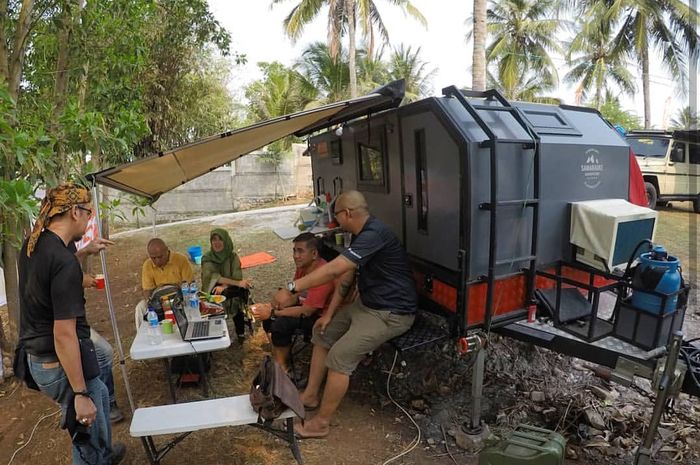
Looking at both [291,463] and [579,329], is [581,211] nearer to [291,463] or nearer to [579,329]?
[579,329]

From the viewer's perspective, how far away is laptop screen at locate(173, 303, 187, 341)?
312 centimetres

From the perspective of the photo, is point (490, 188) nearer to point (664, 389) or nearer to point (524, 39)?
point (664, 389)

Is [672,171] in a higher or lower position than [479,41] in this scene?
lower

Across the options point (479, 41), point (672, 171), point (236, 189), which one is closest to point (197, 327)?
point (479, 41)

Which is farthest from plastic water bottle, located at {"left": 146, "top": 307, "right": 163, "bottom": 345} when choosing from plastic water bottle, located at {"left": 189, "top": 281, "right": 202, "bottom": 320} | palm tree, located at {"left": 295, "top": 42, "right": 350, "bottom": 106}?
palm tree, located at {"left": 295, "top": 42, "right": 350, "bottom": 106}

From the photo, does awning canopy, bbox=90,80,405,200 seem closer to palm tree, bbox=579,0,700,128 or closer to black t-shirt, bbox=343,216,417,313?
black t-shirt, bbox=343,216,417,313

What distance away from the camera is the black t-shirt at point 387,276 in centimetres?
311

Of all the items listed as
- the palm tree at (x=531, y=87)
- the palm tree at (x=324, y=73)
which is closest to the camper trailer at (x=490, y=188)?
the palm tree at (x=324, y=73)

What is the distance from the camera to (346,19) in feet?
57.6

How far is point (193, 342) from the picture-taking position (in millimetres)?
3025

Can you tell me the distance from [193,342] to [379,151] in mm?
2253

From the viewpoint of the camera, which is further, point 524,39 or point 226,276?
point 524,39

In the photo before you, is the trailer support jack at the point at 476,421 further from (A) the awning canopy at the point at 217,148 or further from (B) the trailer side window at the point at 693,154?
(B) the trailer side window at the point at 693,154

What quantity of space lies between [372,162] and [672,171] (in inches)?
402
